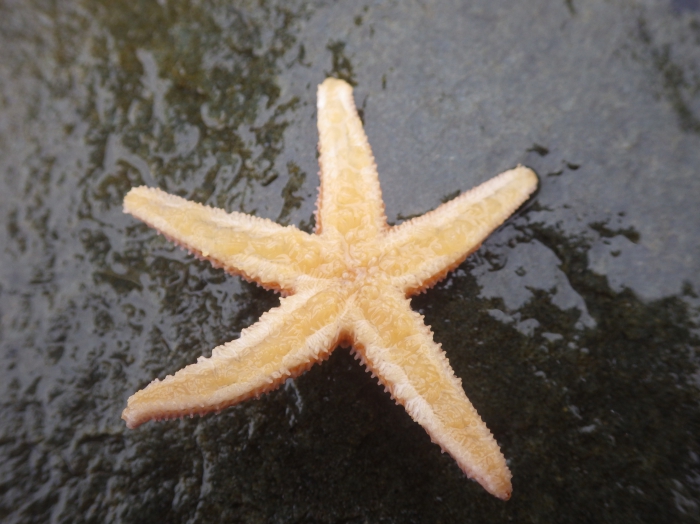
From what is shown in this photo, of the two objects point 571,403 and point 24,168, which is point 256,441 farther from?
point 24,168

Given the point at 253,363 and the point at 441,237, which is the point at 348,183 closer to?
the point at 441,237

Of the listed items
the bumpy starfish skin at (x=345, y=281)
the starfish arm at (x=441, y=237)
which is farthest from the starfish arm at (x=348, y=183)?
the starfish arm at (x=441, y=237)

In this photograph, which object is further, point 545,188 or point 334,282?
Answer: point 545,188

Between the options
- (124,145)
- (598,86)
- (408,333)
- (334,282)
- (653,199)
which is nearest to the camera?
(408,333)

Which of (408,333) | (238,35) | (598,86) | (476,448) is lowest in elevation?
(476,448)

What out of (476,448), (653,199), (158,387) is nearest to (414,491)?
(476,448)

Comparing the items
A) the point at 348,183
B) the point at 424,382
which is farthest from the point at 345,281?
the point at 424,382

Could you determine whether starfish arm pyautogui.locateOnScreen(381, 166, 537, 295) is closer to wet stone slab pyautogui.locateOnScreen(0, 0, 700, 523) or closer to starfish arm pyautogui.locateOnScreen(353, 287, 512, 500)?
starfish arm pyautogui.locateOnScreen(353, 287, 512, 500)
